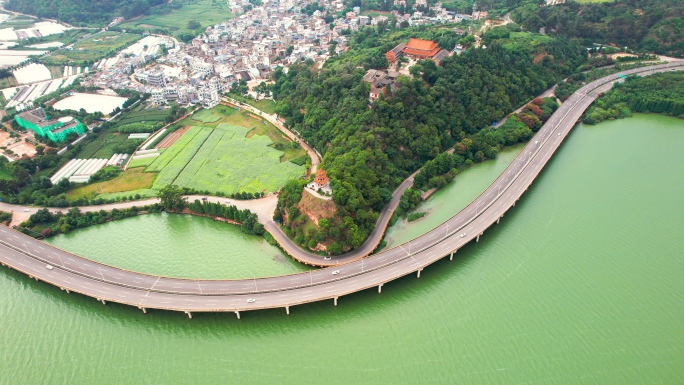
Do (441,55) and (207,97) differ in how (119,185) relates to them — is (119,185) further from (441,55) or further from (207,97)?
(441,55)

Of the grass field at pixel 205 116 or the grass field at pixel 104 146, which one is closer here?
the grass field at pixel 104 146

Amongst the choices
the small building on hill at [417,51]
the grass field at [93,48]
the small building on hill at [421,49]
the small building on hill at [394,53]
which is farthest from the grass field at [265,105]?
the grass field at [93,48]

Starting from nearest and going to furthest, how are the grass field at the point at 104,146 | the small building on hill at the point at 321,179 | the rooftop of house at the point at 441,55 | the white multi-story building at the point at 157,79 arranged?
the small building on hill at the point at 321,179 → the grass field at the point at 104,146 → the rooftop of house at the point at 441,55 → the white multi-story building at the point at 157,79

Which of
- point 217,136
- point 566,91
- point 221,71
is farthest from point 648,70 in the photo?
point 221,71

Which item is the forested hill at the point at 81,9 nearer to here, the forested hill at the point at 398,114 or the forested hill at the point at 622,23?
the forested hill at the point at 398,114

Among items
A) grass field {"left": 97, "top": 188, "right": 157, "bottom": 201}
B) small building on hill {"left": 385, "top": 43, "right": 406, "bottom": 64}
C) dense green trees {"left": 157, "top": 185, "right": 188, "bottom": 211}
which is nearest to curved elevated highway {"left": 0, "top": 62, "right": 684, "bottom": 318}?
grass field {"left": 97, "top": 188, "right": 157, "bottom": 201}

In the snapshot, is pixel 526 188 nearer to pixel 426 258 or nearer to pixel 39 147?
pixel 426 258
